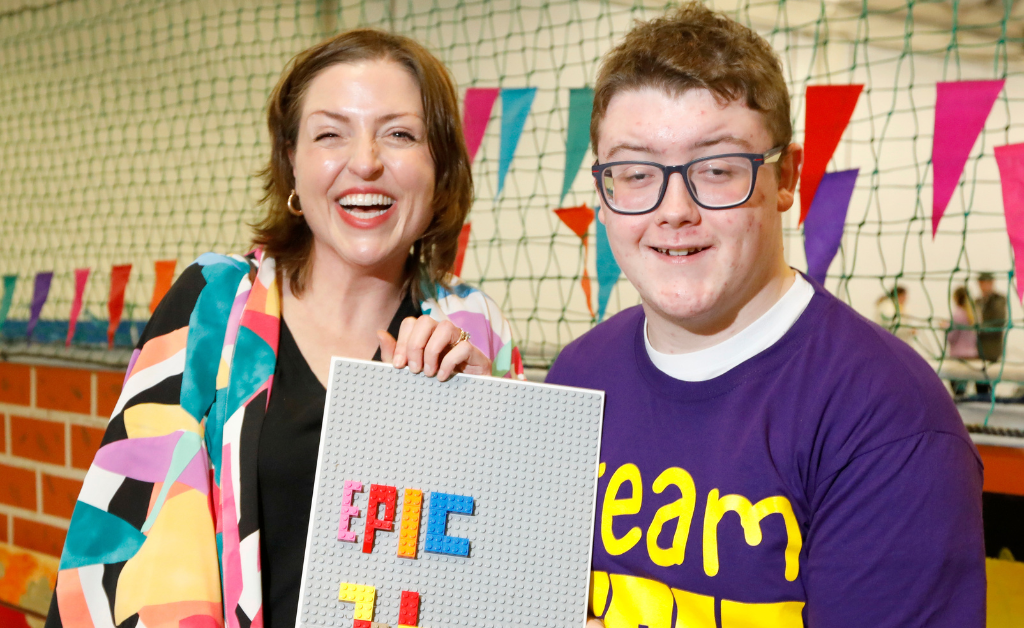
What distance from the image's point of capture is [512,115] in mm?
1684

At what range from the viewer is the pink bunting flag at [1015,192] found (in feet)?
4.09

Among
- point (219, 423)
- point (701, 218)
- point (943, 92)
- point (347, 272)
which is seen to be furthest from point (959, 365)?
point (219, 423)

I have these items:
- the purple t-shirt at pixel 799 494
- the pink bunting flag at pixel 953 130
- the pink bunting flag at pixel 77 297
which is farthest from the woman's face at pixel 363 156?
the pink bunting flag at pixel 77 297

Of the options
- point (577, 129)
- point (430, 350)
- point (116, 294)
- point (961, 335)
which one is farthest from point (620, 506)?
point (961, 335)

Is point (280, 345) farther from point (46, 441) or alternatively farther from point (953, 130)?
point (46, 441)

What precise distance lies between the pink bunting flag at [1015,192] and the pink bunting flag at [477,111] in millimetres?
1003

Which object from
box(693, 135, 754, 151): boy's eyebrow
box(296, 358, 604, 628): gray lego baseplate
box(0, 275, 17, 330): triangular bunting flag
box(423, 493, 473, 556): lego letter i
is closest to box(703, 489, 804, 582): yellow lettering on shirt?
box(296, 358, 604, 628): gray lego baseplate

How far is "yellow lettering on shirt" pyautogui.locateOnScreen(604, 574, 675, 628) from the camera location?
0.80 metres

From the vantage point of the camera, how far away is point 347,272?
112cm

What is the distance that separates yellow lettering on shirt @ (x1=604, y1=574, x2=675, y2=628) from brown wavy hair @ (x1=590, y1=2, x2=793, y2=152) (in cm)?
51

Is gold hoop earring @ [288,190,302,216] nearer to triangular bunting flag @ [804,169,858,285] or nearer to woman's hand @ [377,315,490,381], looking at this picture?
woman's hand @ [377,315,490,381]

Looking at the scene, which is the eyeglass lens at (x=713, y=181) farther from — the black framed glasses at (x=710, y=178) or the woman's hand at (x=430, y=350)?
the woman's hand at (x=430, y=350)

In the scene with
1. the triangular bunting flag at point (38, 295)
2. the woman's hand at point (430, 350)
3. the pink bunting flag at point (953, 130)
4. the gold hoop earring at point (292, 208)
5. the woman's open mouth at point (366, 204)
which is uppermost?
the pink bunting flag at point (953, 130)

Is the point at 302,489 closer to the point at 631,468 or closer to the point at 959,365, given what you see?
the point at 631,468
